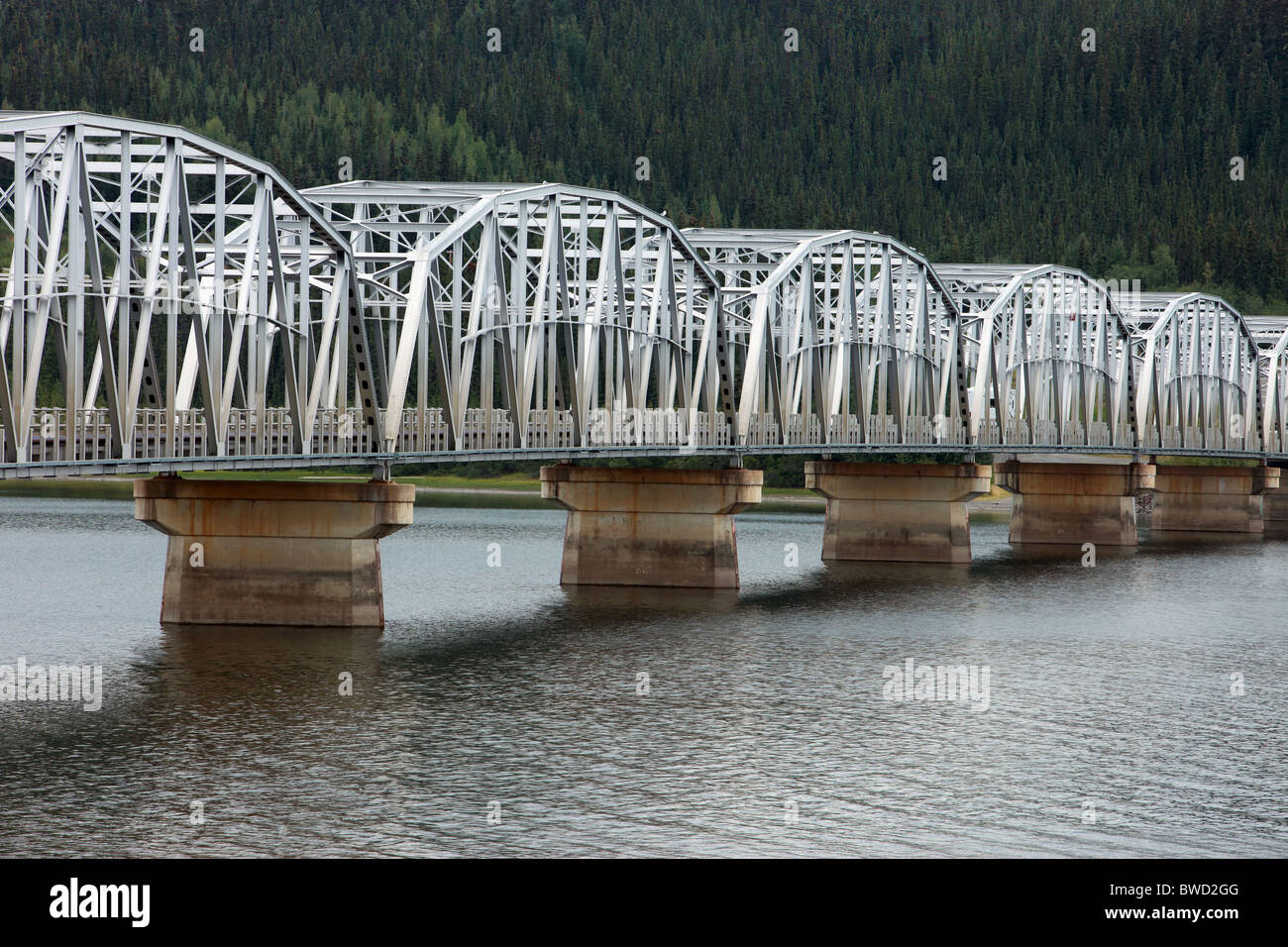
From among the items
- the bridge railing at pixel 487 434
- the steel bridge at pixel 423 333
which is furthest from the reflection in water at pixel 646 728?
the steel bridge at pixel 423 333

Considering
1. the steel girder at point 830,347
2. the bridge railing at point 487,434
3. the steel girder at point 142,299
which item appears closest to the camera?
the steel girder at point 142,299

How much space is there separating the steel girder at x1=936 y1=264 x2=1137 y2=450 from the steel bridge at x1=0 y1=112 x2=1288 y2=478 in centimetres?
29

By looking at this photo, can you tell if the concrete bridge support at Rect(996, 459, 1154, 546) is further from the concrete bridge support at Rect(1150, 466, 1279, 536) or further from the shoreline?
the shoreline

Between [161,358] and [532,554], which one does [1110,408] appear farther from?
[161,358]

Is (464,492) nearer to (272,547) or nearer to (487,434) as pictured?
(487,434)

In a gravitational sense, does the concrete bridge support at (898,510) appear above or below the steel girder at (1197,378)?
below

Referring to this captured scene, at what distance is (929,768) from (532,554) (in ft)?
181

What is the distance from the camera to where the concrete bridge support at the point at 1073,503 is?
4407 inches

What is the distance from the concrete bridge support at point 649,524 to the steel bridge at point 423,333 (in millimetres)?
2103

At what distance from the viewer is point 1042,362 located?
374 ft

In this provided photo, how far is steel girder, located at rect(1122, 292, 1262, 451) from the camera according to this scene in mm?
126875

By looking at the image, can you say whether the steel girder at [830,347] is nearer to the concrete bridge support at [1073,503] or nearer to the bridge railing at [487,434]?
the bridge railing at [487,434]
